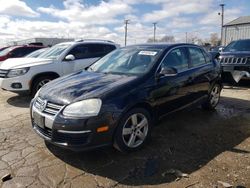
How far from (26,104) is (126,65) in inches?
141

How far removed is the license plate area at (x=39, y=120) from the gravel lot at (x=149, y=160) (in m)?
0.50

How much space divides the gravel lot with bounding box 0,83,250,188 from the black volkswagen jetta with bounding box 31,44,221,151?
0.33m

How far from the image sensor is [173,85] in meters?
4.49

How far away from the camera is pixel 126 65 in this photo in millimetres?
4625

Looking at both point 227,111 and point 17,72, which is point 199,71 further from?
point 17,72

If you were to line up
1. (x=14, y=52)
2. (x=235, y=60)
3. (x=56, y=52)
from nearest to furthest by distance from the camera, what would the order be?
(x=56, y=52), (x=235, y=60), (x=14, y=52)

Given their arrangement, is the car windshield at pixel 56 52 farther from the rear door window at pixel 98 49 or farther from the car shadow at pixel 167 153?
the car shadow at pixel 167 153

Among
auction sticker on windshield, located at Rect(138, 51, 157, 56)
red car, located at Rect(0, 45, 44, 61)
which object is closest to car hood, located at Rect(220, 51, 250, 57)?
auction sticker on windshield, located at Rect(138, 51, 157, 56)

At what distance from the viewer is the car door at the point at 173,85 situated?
13.9 feet

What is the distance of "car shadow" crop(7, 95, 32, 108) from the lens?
694cm

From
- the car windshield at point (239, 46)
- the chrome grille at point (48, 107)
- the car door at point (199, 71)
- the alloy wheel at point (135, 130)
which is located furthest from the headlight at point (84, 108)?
the car windshield at point (239, 46)

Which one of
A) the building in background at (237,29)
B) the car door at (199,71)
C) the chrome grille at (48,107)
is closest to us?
the chrome grille at (48,107)

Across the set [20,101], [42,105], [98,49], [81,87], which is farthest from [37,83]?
[81,87]

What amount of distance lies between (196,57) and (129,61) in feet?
5.13
